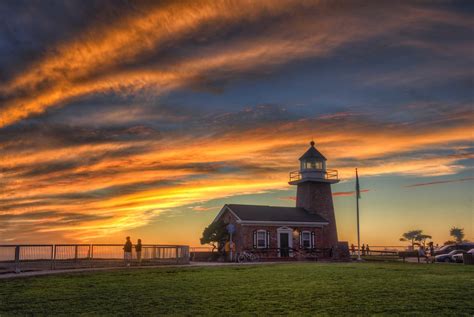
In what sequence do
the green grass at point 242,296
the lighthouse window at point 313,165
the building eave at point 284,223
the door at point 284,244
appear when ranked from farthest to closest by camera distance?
1. the lighthouse window at point 313,165
2. the door at point 284,244
3. the building eave at point 284,223
4. the green grass at point 242,296

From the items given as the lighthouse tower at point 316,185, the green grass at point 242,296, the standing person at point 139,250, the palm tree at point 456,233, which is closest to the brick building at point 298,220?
the lighthouse tower at point 316,185

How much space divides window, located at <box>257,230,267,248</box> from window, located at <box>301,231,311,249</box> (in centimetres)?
424

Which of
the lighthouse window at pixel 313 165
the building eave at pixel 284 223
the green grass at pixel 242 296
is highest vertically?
the lighthouse window at pixel 313 165

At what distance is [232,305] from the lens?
43.9 ft

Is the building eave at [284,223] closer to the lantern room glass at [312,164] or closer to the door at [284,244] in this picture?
the door at [284,244]

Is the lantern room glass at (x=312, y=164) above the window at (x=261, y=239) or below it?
above

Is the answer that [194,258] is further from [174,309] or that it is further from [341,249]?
[174,309]

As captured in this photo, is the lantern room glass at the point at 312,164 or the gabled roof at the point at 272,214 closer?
the gabled roof at the point at 272,214

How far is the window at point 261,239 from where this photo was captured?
44.0 metres

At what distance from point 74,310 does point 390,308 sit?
7996mm

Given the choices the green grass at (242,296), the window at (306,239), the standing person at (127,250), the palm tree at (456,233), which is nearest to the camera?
the green grass at (242,296)

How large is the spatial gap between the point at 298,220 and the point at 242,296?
105 feet

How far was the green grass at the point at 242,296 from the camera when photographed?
41.2 feet

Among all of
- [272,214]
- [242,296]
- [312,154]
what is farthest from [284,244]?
[242,296]
